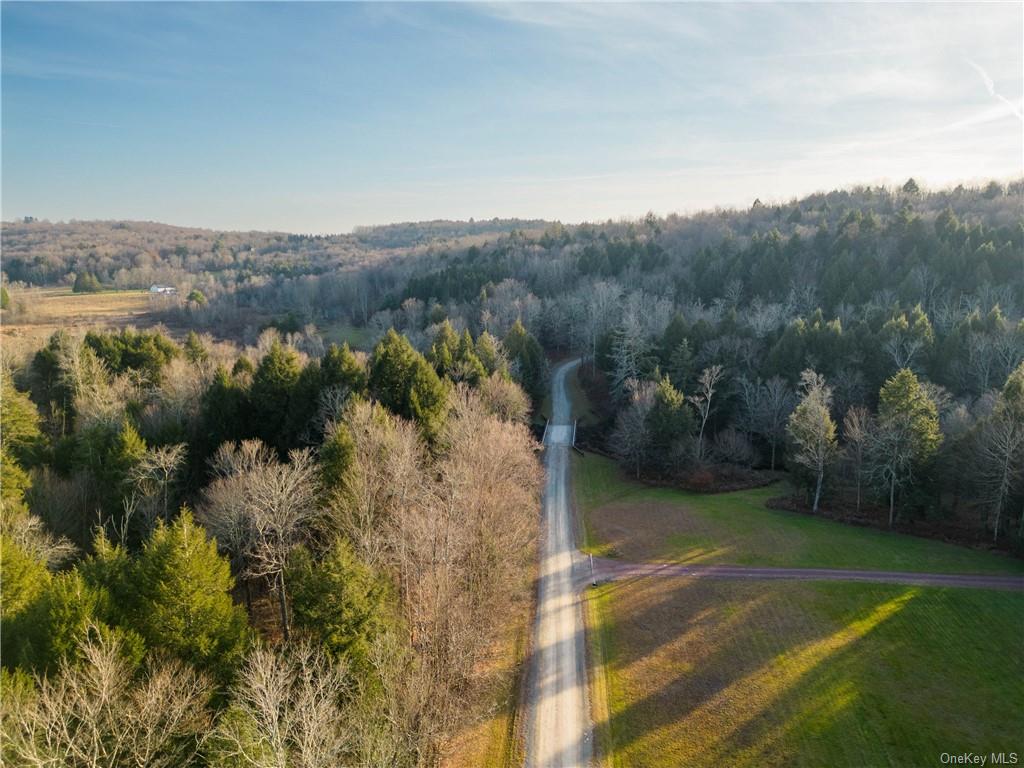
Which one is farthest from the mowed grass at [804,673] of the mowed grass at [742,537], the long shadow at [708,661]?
the mowed grass at [742,537]

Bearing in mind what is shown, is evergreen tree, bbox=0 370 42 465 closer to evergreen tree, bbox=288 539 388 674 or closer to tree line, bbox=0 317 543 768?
tree line, bbox=0 317 543 768

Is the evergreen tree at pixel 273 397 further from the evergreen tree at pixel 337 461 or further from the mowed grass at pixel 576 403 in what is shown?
the mowed grass at pixel 576 403

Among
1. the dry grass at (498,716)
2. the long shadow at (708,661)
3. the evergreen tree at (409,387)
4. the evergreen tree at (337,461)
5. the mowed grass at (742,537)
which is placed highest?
the evergreen tree at (409,387)

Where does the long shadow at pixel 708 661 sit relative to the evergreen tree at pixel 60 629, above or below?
below

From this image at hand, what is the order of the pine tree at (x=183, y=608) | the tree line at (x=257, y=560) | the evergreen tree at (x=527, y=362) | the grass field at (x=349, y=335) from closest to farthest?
the tree line at (x=257, y=560), the pine tree at (x=183, y=608), the evergreen tree at (x=527, y=362), the grass field at (x=349, y=335)

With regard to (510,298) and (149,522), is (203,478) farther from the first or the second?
(510,298)

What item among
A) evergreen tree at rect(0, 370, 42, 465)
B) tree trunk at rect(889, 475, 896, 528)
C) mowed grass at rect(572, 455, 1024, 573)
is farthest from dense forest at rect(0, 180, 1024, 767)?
mowed grass at rect(572, 455, 1024, 573)

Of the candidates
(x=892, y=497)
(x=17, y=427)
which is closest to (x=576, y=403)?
(x=892, y=497)
